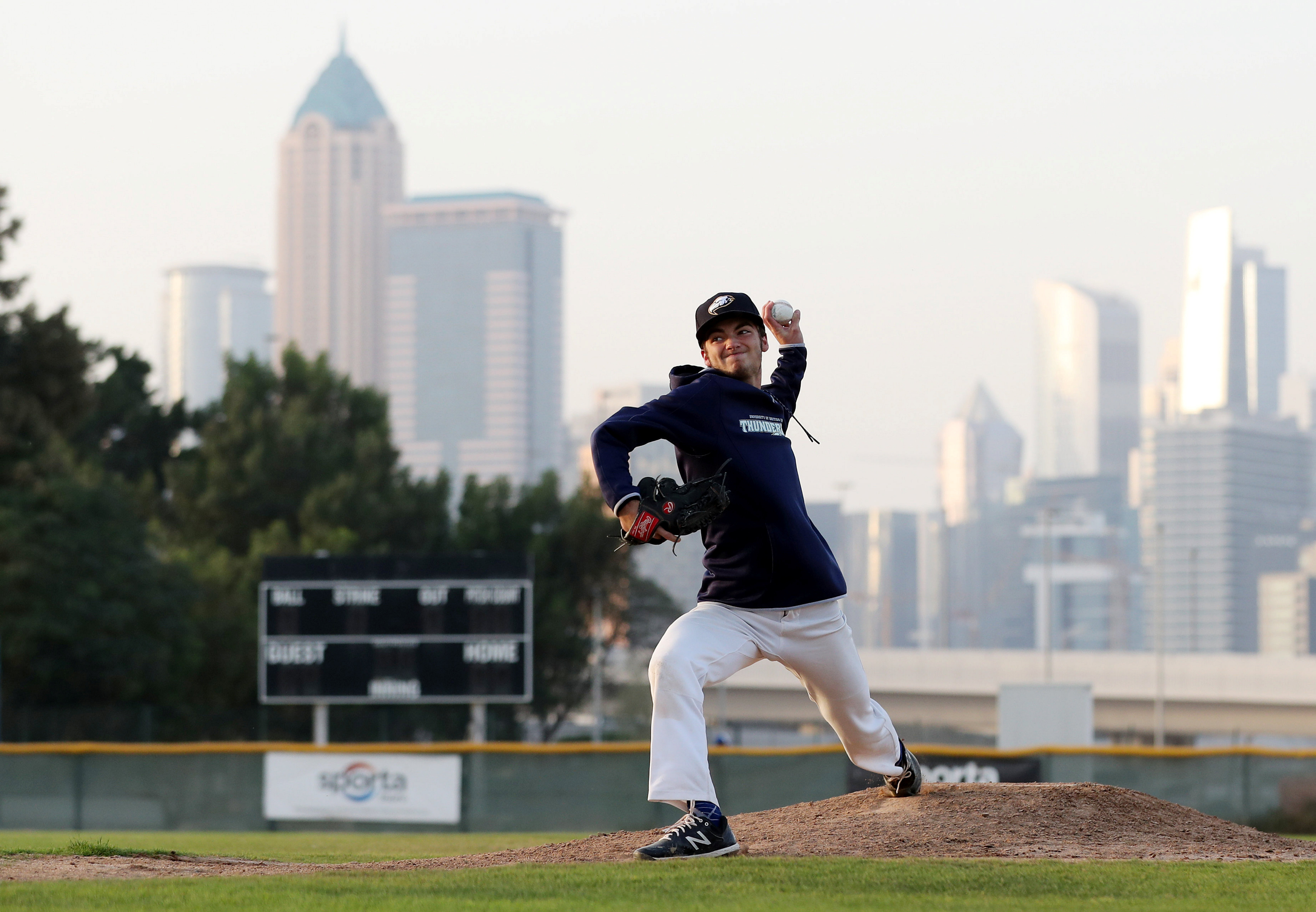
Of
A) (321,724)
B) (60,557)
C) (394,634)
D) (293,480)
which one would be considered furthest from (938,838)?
(293,480)

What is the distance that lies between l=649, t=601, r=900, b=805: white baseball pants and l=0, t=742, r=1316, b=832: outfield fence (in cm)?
1340

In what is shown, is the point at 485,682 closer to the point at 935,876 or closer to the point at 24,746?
the point at 24,746

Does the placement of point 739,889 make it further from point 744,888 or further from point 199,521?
point 199,521

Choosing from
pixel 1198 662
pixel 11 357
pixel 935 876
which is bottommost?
pixel 1198 662

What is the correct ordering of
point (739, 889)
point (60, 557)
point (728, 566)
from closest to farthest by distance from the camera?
1. point (739, 889)
2. point (728, 566)
3. point (60, 557)

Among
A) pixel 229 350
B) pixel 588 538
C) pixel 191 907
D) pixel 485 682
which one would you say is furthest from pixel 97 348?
pixel 191 907

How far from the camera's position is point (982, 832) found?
6992 millimetres

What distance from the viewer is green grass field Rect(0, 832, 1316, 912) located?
5199mm

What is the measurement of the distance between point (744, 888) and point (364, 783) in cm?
1712

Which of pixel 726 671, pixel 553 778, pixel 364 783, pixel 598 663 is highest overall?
pixel 726 671

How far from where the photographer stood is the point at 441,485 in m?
60.2

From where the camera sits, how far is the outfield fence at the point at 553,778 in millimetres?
19984

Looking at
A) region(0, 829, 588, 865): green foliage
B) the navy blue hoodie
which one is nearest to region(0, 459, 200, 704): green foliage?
region(0, 829, 588, 865): green foliage

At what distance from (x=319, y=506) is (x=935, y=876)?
2025 inches
